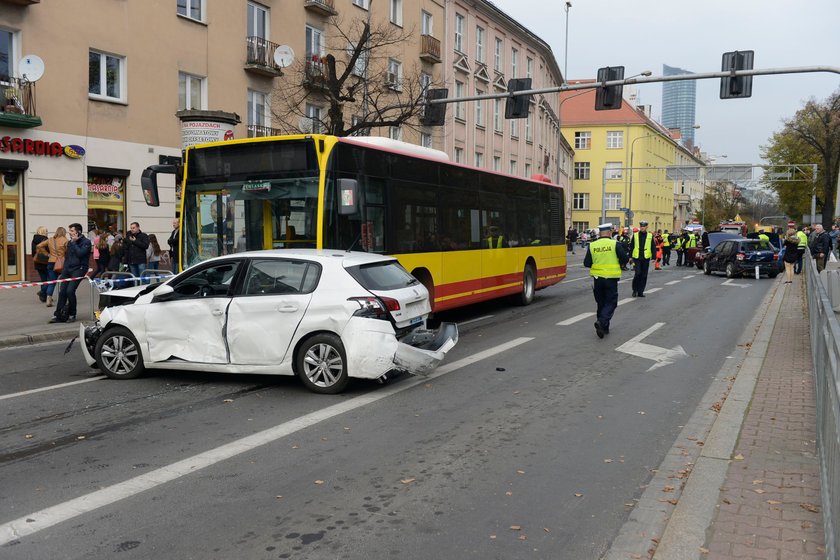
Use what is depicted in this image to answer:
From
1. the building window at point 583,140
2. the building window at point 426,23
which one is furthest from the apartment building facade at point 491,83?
the building window at point 583,140

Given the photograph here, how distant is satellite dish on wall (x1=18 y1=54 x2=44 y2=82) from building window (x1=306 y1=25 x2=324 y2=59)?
11691 mm

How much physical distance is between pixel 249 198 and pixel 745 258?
855 inches

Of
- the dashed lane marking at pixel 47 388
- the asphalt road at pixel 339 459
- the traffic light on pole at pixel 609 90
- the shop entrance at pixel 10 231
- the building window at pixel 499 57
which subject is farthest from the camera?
the building window at pixel 499 57

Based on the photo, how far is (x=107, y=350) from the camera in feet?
28.0

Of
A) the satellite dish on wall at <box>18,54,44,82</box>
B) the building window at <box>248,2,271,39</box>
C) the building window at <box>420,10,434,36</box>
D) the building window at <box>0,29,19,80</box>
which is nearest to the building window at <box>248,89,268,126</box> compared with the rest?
the building window at <box>248,2,271,39</box>

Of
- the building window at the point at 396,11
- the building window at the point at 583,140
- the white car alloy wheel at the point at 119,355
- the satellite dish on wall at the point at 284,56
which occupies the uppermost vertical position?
the building window at the point at 583,140

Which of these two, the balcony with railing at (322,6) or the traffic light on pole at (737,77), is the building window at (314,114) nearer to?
the balcony with railing at (322,6)

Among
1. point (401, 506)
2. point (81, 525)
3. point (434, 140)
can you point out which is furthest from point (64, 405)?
point (434, 140)

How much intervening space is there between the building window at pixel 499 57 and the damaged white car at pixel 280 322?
41.0m

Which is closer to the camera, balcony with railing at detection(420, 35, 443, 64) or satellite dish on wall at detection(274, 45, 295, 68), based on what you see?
satellite dish on wall at detection(274, 45, 295, 68)

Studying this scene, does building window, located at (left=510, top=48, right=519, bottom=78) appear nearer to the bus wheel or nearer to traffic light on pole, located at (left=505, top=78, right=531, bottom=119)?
traffic light on pole, located at (left=505, top=78, right=531, bottom=119)

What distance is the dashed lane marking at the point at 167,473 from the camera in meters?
4.36

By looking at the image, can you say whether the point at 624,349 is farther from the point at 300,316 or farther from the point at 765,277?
the point at 765,277

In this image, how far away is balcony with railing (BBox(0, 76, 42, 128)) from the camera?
18.1m
